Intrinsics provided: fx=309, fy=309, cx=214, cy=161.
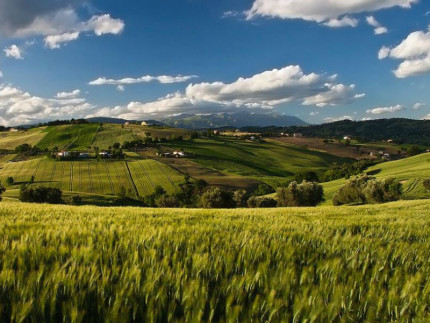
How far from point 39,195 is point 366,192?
94822mm

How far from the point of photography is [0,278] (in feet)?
7.20

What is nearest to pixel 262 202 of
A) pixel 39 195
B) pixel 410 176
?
pixel 410 176

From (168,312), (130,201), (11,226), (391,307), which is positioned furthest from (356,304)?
(130,201)

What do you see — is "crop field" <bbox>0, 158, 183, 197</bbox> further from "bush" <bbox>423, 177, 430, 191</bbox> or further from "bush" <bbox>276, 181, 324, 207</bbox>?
"bush" <bbox>423, 177, 430, 191</bbox>

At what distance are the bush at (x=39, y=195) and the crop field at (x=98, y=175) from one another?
116ft

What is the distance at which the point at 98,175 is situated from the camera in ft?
517

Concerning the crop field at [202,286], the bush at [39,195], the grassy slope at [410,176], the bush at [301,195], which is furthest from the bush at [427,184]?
the bush at [39,195]

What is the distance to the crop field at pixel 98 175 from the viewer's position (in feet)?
465

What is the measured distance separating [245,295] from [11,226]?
4566 mm

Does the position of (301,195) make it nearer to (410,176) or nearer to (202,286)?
(410,176)

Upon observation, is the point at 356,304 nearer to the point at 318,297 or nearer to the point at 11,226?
the point at 318,297

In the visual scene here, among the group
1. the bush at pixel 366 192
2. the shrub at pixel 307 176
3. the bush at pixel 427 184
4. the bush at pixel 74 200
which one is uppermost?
the bush at pixel 366 192

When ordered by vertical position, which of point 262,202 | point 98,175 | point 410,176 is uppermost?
point 98,175

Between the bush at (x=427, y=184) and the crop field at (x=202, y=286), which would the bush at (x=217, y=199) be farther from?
the crop field at (x=202, y=286)
